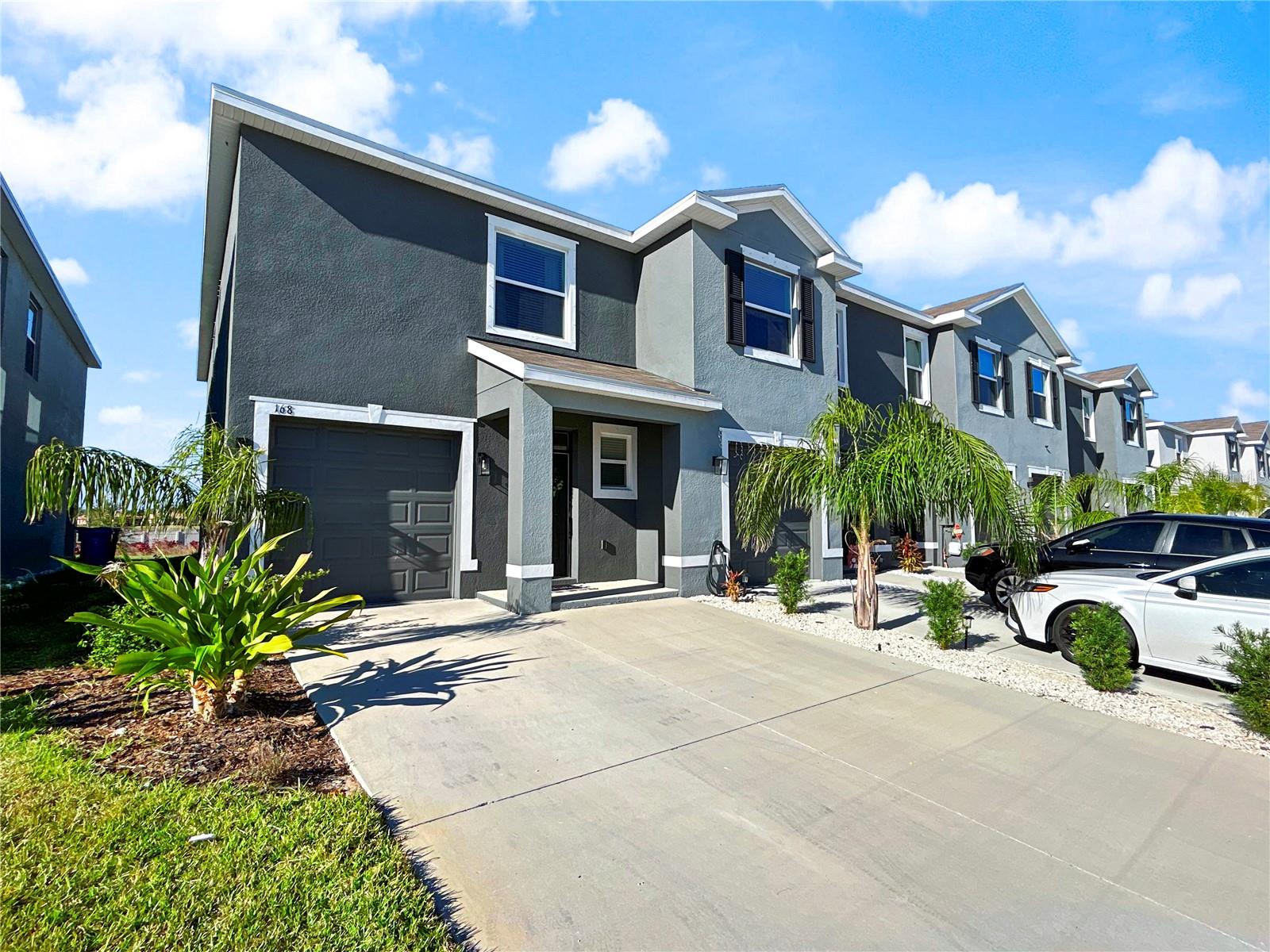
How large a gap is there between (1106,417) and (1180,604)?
22.6 metres

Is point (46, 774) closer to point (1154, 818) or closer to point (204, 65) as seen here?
point (1154, 818)

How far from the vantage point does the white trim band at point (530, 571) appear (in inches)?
322

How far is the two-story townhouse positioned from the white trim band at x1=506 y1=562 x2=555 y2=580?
0.02 m

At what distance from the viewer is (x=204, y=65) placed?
775 centimetres

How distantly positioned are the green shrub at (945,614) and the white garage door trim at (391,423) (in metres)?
6.41

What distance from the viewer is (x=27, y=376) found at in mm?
11875

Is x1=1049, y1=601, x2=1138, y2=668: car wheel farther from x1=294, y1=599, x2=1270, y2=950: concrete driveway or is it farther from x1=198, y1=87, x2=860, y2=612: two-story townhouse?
x1=198, y1=87, x2=860, y2=612: two-story townhouse

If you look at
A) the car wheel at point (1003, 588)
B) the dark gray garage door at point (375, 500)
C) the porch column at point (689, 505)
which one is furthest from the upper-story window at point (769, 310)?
the dark gray garage door at point (375, 500)

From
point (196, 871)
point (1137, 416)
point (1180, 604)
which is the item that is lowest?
point (196, 871)

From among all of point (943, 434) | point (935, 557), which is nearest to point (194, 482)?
point (943, 434)

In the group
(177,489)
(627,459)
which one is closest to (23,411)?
(177,489)

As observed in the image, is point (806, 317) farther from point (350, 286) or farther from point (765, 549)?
point (350, 286)

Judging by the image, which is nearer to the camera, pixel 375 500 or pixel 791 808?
pixel 791 808

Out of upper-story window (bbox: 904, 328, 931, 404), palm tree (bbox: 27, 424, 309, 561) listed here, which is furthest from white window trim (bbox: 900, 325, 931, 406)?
palm tree (bbox: 27, 424, 309, 561)
